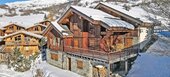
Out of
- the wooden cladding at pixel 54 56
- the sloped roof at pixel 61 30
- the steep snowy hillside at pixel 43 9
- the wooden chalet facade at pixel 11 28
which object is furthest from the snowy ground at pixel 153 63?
the steep snowy hillside at pixel 43 9

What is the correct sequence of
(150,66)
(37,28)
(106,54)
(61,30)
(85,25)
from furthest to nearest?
(37,28) < (61,30) < (85,25) < (106,54) < (150,66)

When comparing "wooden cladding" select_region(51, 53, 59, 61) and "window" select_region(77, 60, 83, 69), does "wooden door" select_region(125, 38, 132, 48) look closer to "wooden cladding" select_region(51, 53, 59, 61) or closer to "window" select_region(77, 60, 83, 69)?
"window" select_region(77, 60, 83, 69)

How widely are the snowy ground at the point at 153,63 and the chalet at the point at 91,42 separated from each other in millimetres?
1925

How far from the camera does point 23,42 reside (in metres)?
53.6

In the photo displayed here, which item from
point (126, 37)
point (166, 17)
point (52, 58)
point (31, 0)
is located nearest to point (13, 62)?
point (52, 58)

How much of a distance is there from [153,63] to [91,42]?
9.12 metres

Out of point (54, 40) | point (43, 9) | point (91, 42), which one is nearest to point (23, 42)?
point (54, 40)

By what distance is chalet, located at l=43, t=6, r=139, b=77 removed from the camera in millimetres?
34219

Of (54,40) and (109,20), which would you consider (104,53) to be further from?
(54,40)

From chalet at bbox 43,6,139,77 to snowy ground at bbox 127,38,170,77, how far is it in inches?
75.8

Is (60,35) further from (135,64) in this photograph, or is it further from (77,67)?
(135,64)

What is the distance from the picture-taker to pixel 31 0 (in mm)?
185500

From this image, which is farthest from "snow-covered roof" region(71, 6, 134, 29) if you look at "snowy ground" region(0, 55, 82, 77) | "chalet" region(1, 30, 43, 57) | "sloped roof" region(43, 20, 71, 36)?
"chalet" region(1, 30, 43, 57)

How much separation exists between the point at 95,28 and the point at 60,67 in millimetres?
8361
